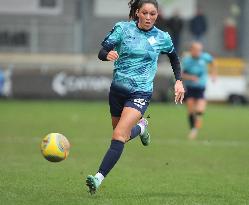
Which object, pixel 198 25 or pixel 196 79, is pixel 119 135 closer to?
pixel 196 79

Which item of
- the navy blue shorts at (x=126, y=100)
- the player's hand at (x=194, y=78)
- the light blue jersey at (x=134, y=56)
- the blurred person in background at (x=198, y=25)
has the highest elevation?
the light blue jersey at (x=134, y=56)

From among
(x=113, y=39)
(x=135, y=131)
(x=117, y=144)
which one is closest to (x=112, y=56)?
(x=113, y=39)

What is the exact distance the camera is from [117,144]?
10922 millimetres

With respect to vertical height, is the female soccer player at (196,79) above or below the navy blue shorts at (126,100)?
below

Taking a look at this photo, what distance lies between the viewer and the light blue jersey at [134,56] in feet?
37.0

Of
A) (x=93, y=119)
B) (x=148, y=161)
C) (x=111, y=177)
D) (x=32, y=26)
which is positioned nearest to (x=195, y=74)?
(x=93, y=119)

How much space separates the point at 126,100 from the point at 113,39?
2.62ft

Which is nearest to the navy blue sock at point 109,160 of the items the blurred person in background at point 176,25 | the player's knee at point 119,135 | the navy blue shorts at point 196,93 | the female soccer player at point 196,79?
the player's knee at point 119,135

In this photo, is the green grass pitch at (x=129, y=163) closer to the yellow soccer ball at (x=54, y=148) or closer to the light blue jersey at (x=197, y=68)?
the yellow soccer ball at (x=54, y=148)

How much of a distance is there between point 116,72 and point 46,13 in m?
27.5

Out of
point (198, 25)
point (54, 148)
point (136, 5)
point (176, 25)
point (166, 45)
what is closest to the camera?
point (54, 148)

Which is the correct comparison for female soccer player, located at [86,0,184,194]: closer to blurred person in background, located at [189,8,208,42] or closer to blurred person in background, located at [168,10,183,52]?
blurred person in background, located at [168,10,183,52]

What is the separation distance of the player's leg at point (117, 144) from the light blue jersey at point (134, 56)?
1.15ft

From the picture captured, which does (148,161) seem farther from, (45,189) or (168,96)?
(168,96)
